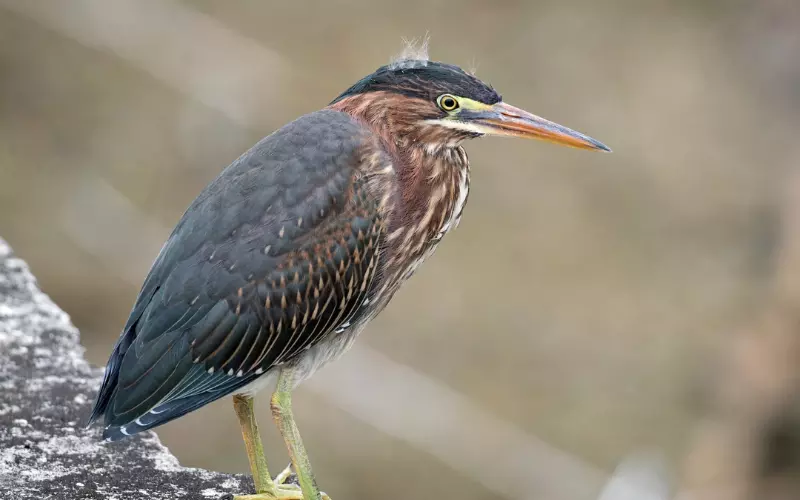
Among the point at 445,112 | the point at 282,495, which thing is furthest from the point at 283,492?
the point at 445,112

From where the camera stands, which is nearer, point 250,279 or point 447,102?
point 250,279

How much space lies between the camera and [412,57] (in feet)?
12.7

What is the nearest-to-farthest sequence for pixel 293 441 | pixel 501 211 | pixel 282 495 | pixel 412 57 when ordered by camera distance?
pixel 293 441 < pixel 282 495 < pixel 412 57 < pixel 501 211

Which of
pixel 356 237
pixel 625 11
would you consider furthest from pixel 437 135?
pixel 625 11

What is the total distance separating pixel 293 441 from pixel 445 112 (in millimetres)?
1135

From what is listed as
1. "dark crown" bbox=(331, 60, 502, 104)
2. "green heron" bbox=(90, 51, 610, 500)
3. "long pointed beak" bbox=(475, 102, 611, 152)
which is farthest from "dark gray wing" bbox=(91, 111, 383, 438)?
"long pointed beak" bbox=(475, 102, 611, 152)

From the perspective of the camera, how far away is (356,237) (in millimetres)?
3537

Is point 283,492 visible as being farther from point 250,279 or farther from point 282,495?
point 250,279

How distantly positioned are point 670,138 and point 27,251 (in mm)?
6111

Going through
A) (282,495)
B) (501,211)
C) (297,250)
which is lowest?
(282,495)

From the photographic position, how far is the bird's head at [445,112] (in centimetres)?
366

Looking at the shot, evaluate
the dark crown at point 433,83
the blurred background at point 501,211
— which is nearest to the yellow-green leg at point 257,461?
the dark crown at point 433,83

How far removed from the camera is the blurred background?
8.09 meters

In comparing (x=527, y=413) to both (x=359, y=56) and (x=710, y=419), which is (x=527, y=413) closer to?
(x=710, y=419)
